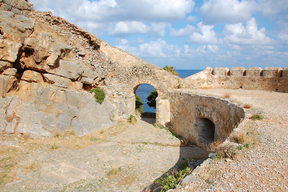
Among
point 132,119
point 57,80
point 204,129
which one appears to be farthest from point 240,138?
point 57,80

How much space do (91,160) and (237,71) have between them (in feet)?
41.9

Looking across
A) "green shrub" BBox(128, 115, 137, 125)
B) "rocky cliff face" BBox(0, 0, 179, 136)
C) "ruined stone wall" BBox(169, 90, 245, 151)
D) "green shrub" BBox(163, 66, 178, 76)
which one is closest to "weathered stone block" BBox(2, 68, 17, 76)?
"rocky cliff face" BBox(0, 0, 179, 136)

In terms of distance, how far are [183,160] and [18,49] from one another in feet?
36.4

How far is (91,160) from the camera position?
36.5 ft

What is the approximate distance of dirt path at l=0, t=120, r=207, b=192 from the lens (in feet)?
29.7

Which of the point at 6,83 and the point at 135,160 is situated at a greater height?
the point at 6,83

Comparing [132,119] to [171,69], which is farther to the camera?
[171,69]

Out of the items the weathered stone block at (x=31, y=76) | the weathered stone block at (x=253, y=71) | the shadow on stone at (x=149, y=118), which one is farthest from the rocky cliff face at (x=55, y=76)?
the weathered stone block at (x=253, y=71)

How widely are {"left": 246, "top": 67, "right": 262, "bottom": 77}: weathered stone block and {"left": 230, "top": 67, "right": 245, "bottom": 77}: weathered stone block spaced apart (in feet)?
1.36

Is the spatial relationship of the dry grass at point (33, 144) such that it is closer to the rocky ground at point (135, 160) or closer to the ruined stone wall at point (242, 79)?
the rocky ground at point (135, 160)

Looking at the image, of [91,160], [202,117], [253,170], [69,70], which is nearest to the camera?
[253,170]

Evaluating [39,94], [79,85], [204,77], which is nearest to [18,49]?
[39,94]

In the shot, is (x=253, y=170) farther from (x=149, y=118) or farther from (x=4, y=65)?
(x=149, y=118)

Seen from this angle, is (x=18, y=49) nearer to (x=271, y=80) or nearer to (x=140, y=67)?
(x=140, y=67)
